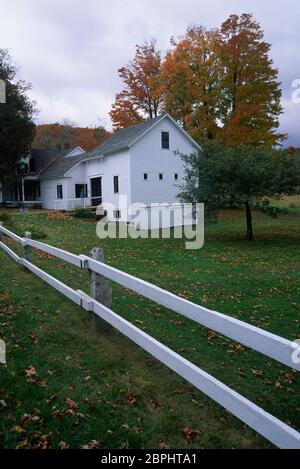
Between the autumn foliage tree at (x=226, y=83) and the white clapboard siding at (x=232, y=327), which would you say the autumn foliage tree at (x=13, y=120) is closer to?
the autumn foliage tree at (x=226, y=83)

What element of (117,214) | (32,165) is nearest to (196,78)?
(117,214)

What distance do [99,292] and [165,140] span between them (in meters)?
24.5

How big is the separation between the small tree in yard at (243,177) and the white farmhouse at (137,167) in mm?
8148

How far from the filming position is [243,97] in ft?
103

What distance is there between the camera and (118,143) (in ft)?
92.2

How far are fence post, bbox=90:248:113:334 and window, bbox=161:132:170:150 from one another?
24.0m

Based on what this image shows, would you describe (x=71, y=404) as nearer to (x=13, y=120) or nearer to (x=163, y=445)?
(x=163, y=445)

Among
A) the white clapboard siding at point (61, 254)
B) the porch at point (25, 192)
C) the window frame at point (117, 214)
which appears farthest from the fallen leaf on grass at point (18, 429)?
the porch at point (25, 192)

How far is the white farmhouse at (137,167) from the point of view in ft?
87.6

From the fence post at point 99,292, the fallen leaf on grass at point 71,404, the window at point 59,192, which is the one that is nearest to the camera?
the fallen leaf on grass at point 71,404

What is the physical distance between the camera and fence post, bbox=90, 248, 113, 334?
16.1 feet

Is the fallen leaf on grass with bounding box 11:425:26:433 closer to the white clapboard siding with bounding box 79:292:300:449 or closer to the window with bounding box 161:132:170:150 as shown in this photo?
the white clapboard siding with bounding box 79:292:300:449

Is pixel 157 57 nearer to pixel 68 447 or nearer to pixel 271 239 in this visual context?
pixel 271 239

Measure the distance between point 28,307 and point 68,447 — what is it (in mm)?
3467
